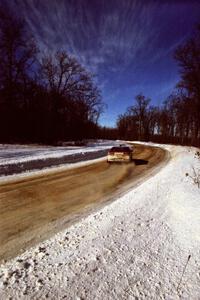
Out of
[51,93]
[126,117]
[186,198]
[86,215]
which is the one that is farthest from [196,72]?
[126,117]

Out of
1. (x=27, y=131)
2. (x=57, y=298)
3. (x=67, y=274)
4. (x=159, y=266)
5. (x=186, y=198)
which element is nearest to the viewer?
(x=57, y=298)

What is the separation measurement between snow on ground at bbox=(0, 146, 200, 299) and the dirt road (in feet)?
1.59

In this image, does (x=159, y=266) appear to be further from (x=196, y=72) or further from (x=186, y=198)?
(x=196, y=72)

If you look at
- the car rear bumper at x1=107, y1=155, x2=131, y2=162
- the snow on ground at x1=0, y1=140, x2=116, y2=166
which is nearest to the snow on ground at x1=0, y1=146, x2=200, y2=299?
the snow on ground at x1=0, y1=140, x2=116, y2=166

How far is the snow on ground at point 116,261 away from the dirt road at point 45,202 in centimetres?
49

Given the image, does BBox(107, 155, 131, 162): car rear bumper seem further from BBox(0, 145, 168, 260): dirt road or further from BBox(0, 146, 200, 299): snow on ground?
BBox(0, 146, 200, 299): snow on ground

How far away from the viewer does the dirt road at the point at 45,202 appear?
4266 mm

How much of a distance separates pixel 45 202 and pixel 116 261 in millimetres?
3555

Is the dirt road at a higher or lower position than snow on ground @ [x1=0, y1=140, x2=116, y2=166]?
lower

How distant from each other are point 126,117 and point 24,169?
8941cm

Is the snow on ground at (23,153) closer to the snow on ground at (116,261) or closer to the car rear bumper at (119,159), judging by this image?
the car rear bumper at (119,159)

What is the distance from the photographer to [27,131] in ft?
96.5

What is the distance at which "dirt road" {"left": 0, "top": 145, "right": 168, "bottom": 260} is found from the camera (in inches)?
168

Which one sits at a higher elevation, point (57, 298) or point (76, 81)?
point (76, 81)
